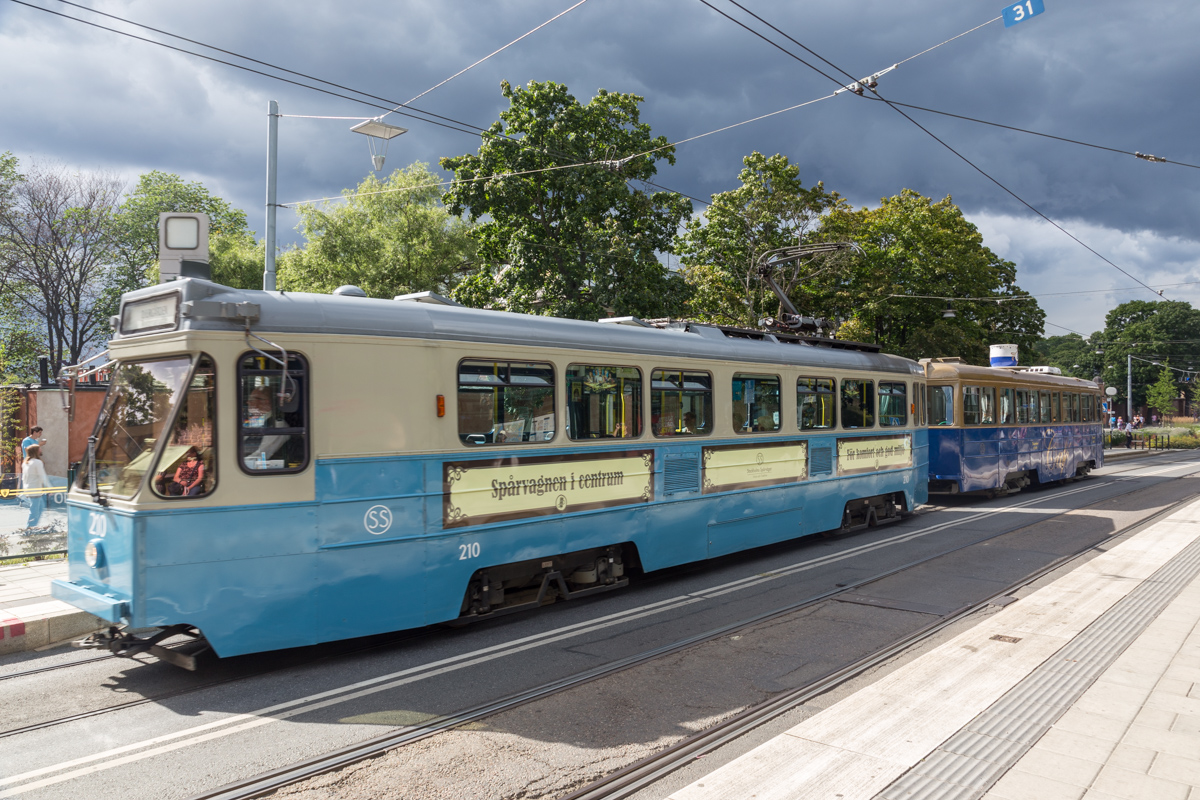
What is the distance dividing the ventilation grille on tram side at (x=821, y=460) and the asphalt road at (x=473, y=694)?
2.10 m

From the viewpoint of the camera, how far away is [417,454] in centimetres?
666

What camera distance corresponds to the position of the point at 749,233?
2606 cm

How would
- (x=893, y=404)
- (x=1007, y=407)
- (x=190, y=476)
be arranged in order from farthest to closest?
(x=1007, y=407) → (x=893, y=404) → (x=190, y=476)

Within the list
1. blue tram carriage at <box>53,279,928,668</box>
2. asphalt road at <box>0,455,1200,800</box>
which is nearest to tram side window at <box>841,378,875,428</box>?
asphalt road at <box>0,455,1200,800</box>

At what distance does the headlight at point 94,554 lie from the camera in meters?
5.98

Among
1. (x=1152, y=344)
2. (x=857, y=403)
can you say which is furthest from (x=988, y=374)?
(x=1152, y=344)

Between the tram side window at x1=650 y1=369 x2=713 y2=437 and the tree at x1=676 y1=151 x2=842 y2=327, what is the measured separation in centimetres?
1599

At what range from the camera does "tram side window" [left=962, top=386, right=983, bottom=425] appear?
17.2 meters

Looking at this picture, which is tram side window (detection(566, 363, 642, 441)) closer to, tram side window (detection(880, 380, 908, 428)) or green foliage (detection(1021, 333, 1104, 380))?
tram side window (detection(880, 380, 908, 428))

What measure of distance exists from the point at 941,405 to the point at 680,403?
10.3m

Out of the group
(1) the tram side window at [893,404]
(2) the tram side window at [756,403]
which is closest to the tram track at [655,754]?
(2) the tram side window at [756,403]

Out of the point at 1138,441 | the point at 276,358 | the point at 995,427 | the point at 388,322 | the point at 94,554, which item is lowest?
the point at 1138,441

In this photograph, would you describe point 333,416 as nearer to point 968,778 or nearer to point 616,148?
Answer: point 968,778

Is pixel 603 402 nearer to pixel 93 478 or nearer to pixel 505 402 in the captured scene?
pixel 505 402
